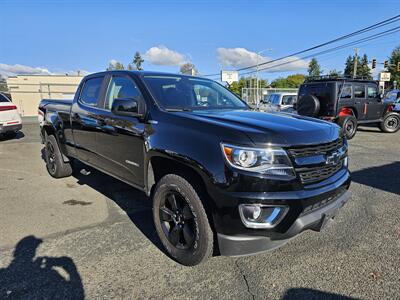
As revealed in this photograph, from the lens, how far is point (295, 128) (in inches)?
107

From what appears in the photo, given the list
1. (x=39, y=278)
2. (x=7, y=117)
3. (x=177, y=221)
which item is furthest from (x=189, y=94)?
(x=7, y=117)

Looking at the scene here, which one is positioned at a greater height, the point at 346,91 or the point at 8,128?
the point at 346,91

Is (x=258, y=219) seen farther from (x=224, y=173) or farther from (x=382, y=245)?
(x=382, y=245)

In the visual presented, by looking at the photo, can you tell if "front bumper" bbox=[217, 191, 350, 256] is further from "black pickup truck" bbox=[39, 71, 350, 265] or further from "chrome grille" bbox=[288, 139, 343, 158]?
"chrome grille" bbox=[288, 139, 343, 158]

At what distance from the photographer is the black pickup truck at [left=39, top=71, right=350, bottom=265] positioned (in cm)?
241

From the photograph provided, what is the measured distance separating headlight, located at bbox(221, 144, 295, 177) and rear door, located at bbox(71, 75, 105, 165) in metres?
2.41

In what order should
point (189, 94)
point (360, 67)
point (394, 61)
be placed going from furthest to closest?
point (360, 67) < point (394, 61) < point (189, 94)

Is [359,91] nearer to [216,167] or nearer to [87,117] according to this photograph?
[87,117]

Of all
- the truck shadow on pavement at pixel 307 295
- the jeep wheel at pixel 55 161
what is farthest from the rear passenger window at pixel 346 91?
the truck shadow on pavement at pixel 307 295

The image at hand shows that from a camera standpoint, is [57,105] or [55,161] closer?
[57,105]

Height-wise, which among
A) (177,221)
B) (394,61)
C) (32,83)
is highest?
(394,61)

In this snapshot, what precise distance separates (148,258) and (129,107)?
1.57 meters

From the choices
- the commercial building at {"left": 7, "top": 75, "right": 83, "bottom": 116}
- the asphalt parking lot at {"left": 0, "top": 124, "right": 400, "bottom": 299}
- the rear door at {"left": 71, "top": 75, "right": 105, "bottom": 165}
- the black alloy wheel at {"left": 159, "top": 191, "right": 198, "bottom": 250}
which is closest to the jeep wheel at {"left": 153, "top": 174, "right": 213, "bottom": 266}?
the black alloy wheel at {"left": 159, "top": 191, "right": 198, "bottom": 250}

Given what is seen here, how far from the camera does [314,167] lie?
2631 millimetres
